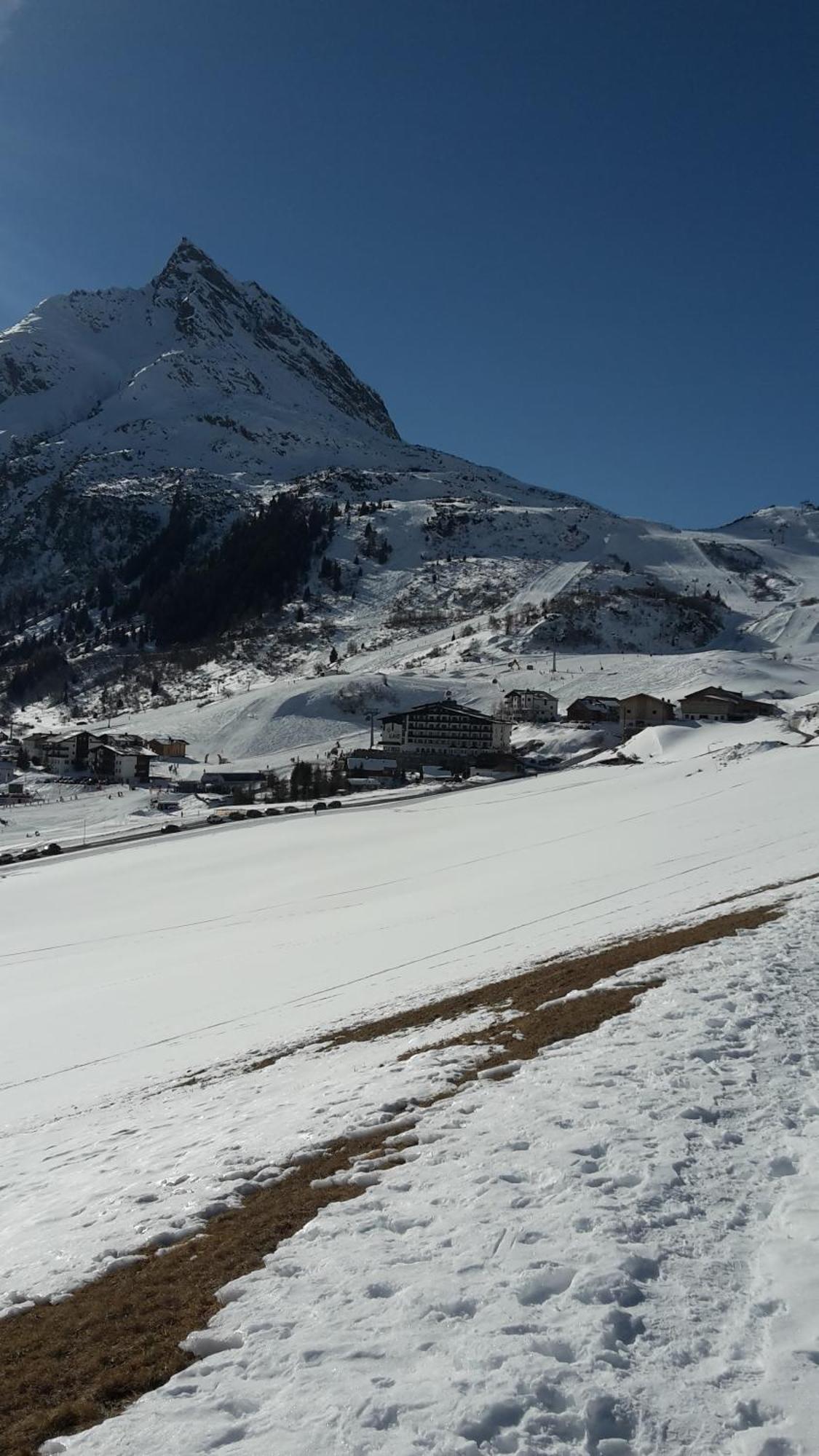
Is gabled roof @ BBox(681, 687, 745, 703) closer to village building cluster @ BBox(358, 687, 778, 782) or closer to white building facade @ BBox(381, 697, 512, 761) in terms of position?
village building cluster @ BBox(358, 687, 778, 782)

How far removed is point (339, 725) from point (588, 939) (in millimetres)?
111725

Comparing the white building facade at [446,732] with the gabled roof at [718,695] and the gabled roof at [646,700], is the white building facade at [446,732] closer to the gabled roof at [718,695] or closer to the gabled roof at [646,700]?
the gabled roof at [646,700]

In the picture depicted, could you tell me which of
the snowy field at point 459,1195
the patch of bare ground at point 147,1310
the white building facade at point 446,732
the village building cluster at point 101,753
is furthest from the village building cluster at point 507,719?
the patch of bare ground at point 147,1310

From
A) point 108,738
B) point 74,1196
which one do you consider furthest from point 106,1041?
point 108,738

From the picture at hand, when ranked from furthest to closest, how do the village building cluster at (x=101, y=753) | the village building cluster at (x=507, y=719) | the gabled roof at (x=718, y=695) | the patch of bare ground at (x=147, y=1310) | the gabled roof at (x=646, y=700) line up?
the gabled roof at (x=718, y=695), the gabled roof at (x=646, y=700), the village building cluster at (x=507, y=719), the village building cluster at (x=101, y=753), the patch of bare ground at (x=147, y=1310)

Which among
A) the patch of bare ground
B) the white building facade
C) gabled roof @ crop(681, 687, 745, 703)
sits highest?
gabled roof @ crop(681, 687, 745, 703)

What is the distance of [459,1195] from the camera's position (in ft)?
24.2

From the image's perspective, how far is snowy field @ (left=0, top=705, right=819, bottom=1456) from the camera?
488cm

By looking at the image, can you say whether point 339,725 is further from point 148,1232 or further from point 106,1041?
point 148,1232

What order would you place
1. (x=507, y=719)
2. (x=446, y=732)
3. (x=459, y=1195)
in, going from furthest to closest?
(x=507, y=719)
(x=446, y=732)
(x=459, y=1195)

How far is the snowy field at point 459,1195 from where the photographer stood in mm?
4879

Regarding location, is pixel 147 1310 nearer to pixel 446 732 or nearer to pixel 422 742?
pixel 446 732

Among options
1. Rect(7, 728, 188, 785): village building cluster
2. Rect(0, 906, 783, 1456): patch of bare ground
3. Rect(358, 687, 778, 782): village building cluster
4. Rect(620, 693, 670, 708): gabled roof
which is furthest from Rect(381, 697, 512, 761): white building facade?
Rect(0, 906, 783, 1456): patch of bare ground

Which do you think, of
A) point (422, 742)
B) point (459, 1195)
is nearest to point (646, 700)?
point (422, 742)
